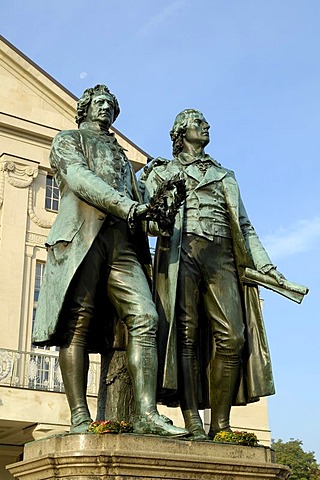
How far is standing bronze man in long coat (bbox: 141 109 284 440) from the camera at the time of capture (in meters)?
5.92

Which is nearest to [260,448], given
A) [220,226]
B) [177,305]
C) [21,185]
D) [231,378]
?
[231,378]

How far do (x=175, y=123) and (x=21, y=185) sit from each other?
16.1 meters

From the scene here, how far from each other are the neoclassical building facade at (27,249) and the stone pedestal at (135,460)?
12.9 metres

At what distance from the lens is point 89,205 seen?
5.75 m

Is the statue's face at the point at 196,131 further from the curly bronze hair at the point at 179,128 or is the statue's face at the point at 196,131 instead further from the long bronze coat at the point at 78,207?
the long bronze coat at the point at 78,207

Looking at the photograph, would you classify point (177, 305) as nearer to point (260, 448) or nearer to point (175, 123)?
point (260, 448)

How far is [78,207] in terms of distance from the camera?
5.77 metres

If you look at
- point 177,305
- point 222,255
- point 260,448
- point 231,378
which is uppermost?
point 222,255

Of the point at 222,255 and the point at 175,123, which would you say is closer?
the point at 222,255

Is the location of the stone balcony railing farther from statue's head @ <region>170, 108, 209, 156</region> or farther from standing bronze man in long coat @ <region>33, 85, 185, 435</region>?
standing bronze man in long coat @ <region>33, 85, 185, 435</region>

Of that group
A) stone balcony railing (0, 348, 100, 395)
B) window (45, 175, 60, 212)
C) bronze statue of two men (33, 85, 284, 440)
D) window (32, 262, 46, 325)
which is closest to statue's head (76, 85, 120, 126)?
bronze statue of two men (33, 85, 284, 440)

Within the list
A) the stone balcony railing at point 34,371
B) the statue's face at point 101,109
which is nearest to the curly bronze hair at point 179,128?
the statue's face at point 101,109

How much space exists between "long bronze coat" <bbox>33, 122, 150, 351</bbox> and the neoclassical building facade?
12420mm

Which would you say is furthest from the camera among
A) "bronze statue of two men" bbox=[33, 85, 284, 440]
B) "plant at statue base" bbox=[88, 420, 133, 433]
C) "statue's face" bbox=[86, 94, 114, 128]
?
"statue's face" bbox=[86, 94, 114, 128]
